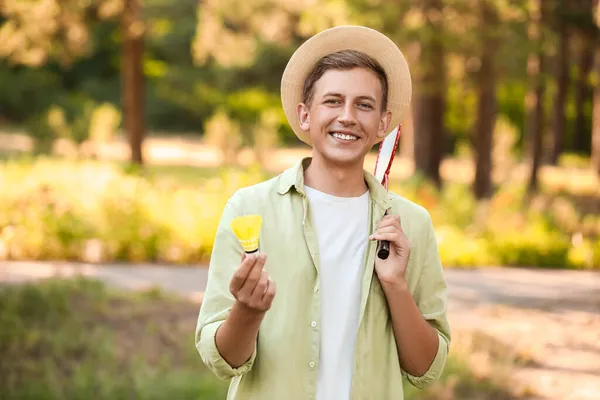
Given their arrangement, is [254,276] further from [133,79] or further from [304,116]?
[133,79]

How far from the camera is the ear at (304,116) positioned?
2.35 metres

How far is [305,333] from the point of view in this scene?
213cm

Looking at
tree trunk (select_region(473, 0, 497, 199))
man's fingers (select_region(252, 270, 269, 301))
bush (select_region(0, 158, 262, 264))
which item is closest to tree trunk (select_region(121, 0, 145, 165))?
bush (select_region(0, 158, 262, 264))

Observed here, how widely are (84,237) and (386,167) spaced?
8.36 meters

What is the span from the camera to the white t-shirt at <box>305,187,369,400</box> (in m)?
2.17

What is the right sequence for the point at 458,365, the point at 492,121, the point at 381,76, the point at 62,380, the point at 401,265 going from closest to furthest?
the point at 401,265
the point at 381,76
the point at 62,380
the point at 458,365
the point at 492,121

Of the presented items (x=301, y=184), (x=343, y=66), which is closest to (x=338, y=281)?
(x=301, y=184)

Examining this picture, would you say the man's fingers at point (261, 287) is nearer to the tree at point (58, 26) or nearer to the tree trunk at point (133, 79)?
the tree at point (58, 26)

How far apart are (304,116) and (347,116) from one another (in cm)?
19

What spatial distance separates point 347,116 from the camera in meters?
2.21

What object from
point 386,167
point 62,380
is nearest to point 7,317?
point 62,380

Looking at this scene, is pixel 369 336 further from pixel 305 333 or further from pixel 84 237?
pixel 84 237

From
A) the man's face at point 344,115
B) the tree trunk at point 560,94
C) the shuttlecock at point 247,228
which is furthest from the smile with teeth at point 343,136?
the tree trunk at point 560,94

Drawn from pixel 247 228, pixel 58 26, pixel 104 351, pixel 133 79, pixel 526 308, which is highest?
pixel 58 26
